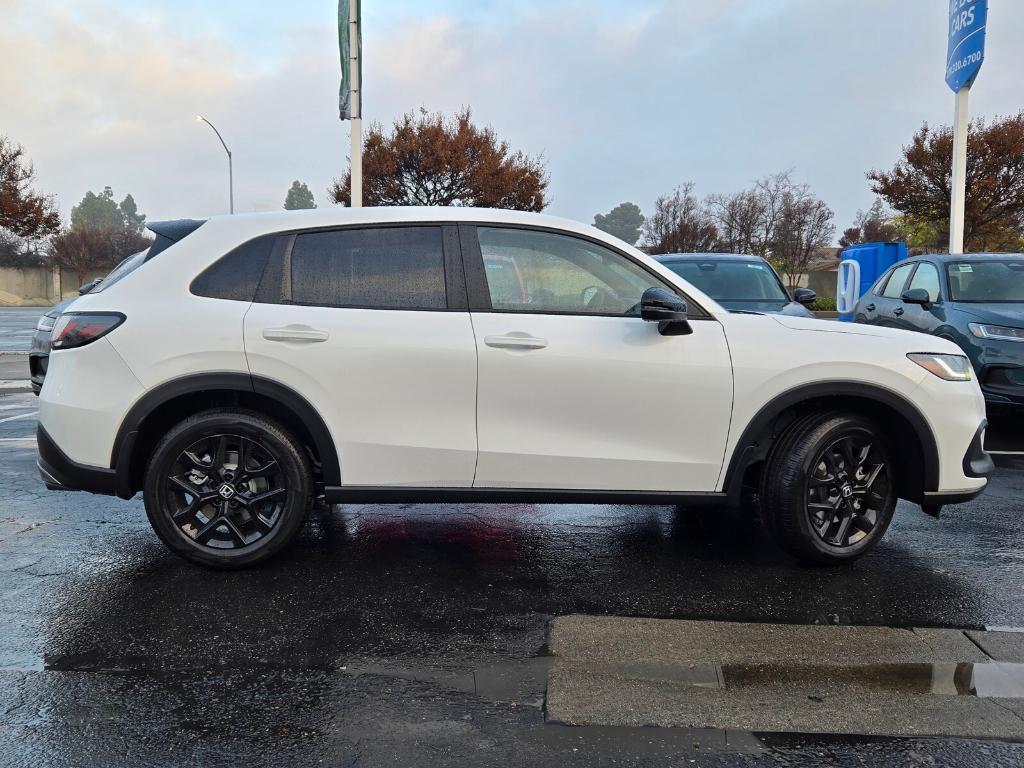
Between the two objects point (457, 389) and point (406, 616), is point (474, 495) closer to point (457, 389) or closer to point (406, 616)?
point (457, 389)

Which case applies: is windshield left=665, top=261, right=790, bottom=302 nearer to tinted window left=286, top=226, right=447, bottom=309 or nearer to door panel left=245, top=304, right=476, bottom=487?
tinted window left=286, top=226, right=447, bottom=309

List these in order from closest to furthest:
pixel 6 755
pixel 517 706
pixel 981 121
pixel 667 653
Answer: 1. pixel 6 755
2. pixel 517 706
3. pixel 667 653
4. pixel 981 121

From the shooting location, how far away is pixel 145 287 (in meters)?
3.88

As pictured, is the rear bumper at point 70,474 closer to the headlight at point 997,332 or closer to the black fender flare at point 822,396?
the black fender flare at point 822,396

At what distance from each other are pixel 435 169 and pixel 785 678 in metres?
28.7

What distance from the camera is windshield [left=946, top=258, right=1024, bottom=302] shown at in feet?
26.3

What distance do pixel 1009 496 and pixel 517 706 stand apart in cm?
451

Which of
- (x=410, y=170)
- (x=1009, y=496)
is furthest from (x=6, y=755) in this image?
(x=410, y=170)

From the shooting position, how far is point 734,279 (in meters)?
9.12

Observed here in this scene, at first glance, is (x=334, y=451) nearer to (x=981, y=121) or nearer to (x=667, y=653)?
(x=667, y=653)

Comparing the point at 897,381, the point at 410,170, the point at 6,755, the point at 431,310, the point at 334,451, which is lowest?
the point at 6,755

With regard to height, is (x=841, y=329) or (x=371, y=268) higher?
(x=371, y=268)

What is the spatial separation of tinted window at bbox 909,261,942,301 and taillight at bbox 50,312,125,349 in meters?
7.61

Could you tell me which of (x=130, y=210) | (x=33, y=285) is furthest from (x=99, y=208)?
(x=33, y=285)
